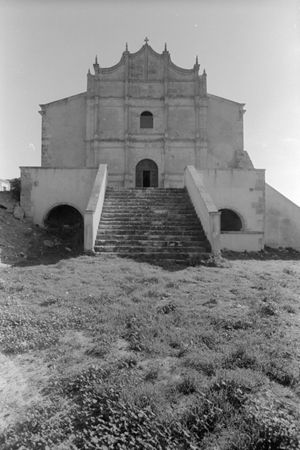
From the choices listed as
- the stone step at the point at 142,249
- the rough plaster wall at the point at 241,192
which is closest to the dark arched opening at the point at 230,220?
the rough plaster wall at the point at 241,192

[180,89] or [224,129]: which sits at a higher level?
[180,89]

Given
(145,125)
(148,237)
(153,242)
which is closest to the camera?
(153,242)

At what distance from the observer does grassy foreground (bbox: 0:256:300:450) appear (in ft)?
7.89

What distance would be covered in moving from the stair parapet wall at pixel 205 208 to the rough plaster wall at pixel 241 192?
2.92 feet

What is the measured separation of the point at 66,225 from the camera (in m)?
12.9

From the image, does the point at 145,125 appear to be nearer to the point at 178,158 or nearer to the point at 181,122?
the point at 181,122

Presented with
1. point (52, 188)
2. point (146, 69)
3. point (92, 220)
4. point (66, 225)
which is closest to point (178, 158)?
point (146, 69)

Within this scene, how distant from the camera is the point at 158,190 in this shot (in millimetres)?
13234

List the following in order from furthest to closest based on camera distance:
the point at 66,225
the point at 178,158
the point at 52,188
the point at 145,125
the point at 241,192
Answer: the point at 145,125 < the point at 178,158 < the point at 241,192 < the point at 66,225 < the point at 52,188

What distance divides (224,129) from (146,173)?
6.26 metres

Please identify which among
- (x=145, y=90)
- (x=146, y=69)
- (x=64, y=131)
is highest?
(x=146, y=69)

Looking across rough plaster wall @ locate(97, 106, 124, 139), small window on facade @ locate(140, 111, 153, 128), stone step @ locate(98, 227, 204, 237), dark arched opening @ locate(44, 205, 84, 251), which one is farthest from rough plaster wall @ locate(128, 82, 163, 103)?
stone step @ locate(98, 227, 204, 237)

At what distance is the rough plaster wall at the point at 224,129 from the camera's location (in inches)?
809

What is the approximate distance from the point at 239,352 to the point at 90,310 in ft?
7.96
